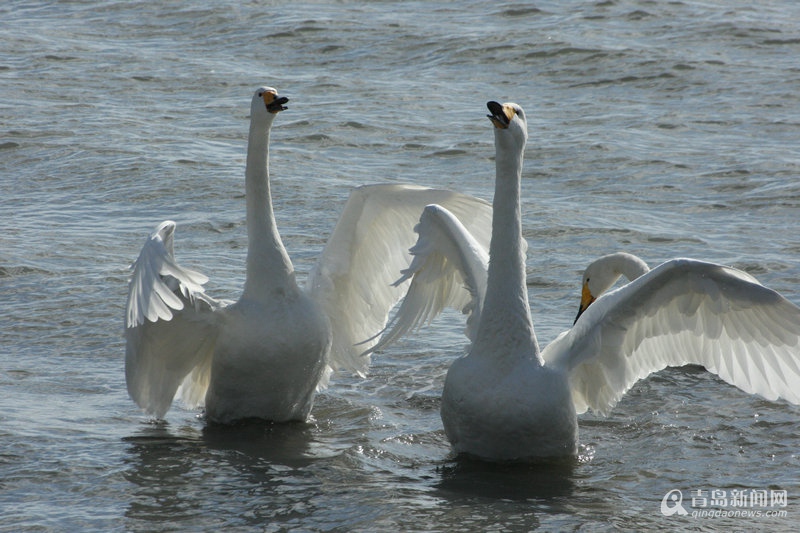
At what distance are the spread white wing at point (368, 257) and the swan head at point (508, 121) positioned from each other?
1.67 meters

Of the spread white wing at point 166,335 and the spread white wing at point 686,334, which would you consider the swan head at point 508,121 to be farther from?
the spread white wing at point 166,335

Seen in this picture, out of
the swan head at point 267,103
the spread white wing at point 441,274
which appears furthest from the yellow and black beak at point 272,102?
the spread white wing at point 441,274

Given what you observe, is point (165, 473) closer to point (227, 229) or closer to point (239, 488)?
point (239, 488)

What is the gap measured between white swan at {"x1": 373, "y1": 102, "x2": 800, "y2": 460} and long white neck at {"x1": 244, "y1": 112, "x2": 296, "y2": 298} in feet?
2.87

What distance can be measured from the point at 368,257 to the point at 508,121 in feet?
7.53

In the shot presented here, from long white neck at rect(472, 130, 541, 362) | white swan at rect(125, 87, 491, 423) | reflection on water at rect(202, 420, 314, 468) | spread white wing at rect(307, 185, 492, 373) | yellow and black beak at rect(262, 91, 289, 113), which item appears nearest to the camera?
long white neck at rect(472, 130, 541, 362)

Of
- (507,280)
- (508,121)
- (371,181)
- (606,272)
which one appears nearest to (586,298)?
(606,272)

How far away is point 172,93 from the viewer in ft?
58.4

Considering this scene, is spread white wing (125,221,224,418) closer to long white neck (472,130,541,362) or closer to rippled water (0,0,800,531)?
rippled water (0,0,800,531)

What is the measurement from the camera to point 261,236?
8.60 meters

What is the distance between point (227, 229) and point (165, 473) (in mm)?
5248

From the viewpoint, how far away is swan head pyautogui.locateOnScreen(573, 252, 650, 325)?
10469mm

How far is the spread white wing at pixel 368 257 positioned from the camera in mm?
9133

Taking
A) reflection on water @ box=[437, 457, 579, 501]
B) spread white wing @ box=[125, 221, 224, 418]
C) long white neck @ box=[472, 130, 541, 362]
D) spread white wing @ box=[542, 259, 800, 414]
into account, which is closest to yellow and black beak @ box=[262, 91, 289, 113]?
spread white wing @ box=[125, 221, 224, 418]
